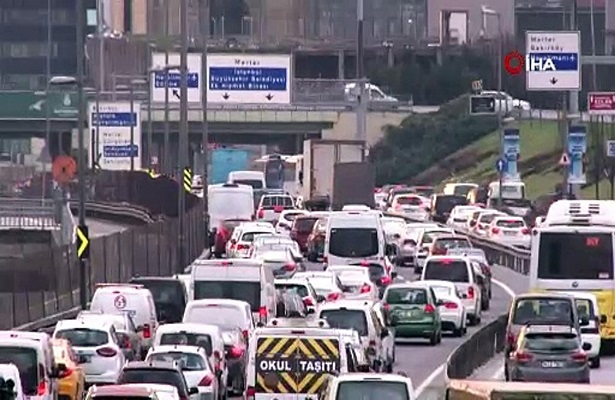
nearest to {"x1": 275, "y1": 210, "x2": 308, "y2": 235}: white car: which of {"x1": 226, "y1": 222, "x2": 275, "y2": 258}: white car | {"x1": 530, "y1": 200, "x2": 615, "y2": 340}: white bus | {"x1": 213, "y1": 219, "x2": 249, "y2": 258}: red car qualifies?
{"x1": 213, "y1": 219, "x2": 249, "y2": 258}: red car

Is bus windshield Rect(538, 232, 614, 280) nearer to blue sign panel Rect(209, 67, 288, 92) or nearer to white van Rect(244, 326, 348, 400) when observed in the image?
white van Rect(244, 326, 348, 400)

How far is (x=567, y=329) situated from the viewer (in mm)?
36219

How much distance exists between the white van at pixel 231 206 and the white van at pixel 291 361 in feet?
157

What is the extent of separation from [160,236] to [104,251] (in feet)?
30.2

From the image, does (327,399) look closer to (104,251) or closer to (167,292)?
(167,292)

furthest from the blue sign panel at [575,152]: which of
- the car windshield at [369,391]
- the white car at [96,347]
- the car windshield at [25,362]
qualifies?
the car windshield at [369,391]

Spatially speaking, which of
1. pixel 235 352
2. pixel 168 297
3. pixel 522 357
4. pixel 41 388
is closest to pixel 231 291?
pixel 168 297

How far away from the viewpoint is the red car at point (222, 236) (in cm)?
7262

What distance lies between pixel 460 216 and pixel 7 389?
60858 mm

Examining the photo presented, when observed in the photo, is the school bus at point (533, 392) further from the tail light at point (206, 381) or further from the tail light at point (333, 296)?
the tail light at point (333, 296)

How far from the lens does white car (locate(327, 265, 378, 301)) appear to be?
48469 mm

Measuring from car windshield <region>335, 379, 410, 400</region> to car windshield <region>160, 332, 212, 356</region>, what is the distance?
9063 mm

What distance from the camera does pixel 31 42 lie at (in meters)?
178

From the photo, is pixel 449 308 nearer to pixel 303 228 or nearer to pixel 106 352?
pixel 106 352
